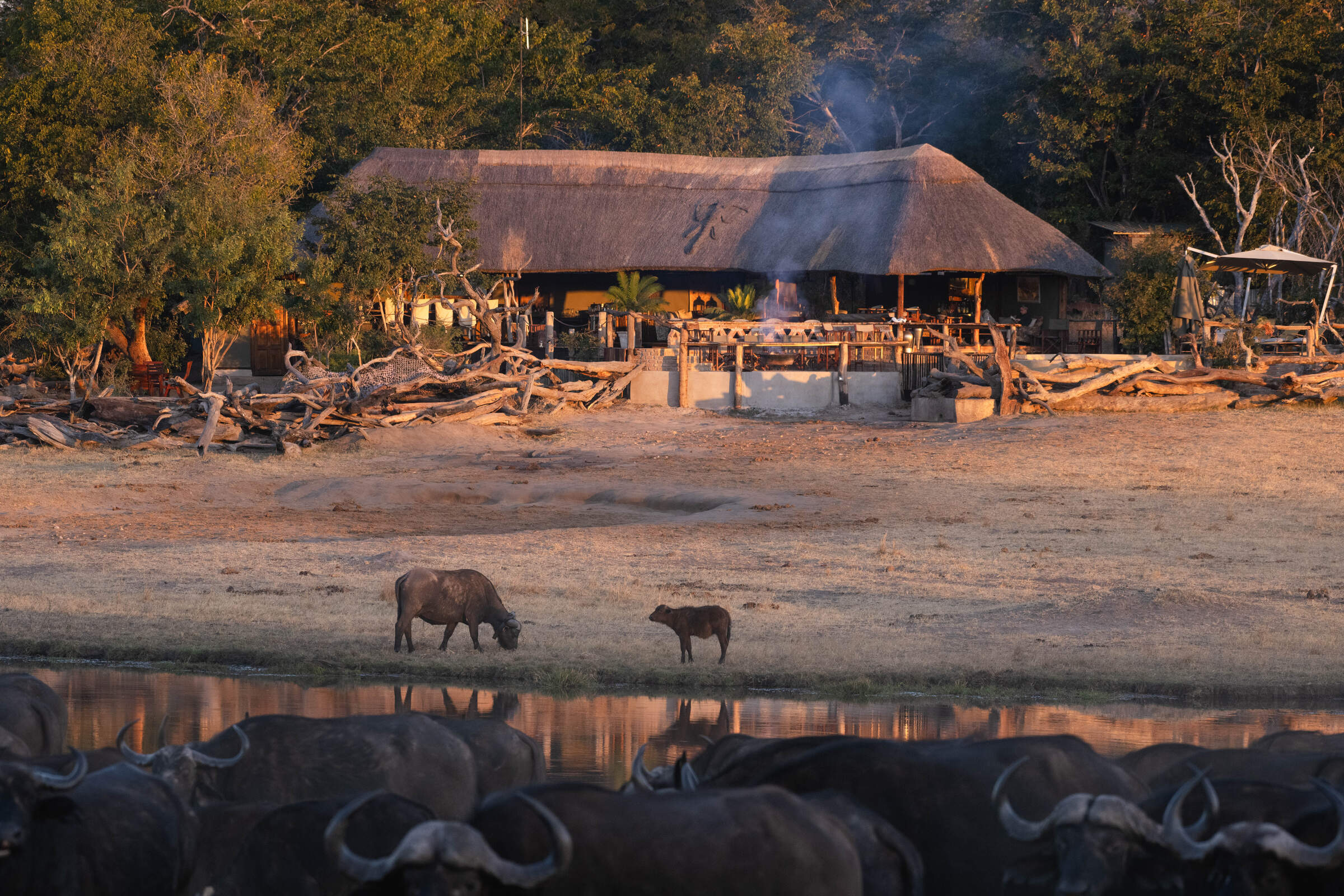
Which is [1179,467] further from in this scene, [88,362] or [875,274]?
[88,362]

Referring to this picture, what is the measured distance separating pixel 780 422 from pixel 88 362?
14.3 metres

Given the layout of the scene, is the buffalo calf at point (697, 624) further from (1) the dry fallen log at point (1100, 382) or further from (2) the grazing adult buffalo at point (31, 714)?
(1) the dry fallen log at point (1100, 382)

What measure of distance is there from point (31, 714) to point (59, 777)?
6.89 ft

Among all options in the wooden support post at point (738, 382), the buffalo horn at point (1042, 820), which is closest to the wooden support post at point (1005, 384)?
the wooden support post at point (738, 382)

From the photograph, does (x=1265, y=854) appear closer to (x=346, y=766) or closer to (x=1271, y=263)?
(x=346, y=766)

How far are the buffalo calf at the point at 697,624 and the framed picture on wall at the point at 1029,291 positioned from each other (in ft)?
86.1

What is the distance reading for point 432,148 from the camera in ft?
126

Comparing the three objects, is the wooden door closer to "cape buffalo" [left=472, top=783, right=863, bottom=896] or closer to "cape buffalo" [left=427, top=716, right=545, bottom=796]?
"cape buffalo" [left=427, top=716, right=545, bottom=796]

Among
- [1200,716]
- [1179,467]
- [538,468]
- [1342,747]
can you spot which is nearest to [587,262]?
[538,468]

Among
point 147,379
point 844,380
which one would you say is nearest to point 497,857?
point 844,380

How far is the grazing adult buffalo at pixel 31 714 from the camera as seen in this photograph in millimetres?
6949

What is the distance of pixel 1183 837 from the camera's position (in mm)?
4973

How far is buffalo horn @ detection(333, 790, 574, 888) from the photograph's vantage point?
4.56 m

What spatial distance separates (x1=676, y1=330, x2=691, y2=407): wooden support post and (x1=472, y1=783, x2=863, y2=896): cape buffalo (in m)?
21.7
